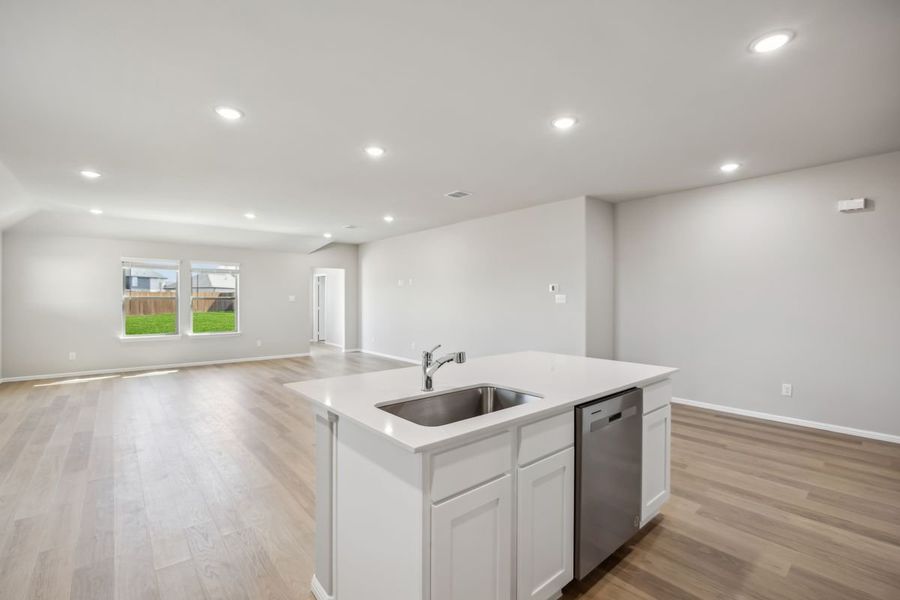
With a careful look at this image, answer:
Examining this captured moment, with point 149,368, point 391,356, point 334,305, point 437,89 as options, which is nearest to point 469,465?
point 437,89

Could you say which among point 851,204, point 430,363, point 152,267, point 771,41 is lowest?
point 430,363

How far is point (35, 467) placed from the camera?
3.03 m

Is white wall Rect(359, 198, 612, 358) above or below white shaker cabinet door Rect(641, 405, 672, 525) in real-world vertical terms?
above

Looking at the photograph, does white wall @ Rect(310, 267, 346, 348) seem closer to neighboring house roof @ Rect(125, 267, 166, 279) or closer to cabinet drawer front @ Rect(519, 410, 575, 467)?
neighboring house roof @ Rect(125, 267, 166, 279)

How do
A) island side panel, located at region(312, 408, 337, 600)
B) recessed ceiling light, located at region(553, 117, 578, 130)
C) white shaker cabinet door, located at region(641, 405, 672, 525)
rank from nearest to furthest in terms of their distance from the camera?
1. island side panel, located at region(312, 408, 337, 600)
2. white shaker cabinet door, located at region(641, 405, 672, 525)
3. recessed ceiling light, located at region(553, 117, 578, 130)

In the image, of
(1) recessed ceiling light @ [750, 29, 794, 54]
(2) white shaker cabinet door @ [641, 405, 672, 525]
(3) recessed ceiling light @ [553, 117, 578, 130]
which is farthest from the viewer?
(3) recessed ceiling light @ [553, 117, 578, 130]

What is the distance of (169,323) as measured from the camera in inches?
297

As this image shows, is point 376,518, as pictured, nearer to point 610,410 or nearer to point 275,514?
point 610,410

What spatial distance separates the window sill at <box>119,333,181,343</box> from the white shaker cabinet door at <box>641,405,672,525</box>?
8.13 m

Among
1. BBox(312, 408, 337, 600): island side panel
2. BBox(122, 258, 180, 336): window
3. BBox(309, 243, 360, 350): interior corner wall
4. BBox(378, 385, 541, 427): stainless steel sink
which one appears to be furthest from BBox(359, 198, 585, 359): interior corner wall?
BBox(312, 408, 337, 600): island side panel

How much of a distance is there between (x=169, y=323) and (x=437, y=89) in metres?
7.49

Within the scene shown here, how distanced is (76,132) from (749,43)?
4364mm

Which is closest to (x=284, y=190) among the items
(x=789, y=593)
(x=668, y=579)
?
(x=668, y=579)

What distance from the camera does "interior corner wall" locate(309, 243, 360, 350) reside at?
916 centimetres
